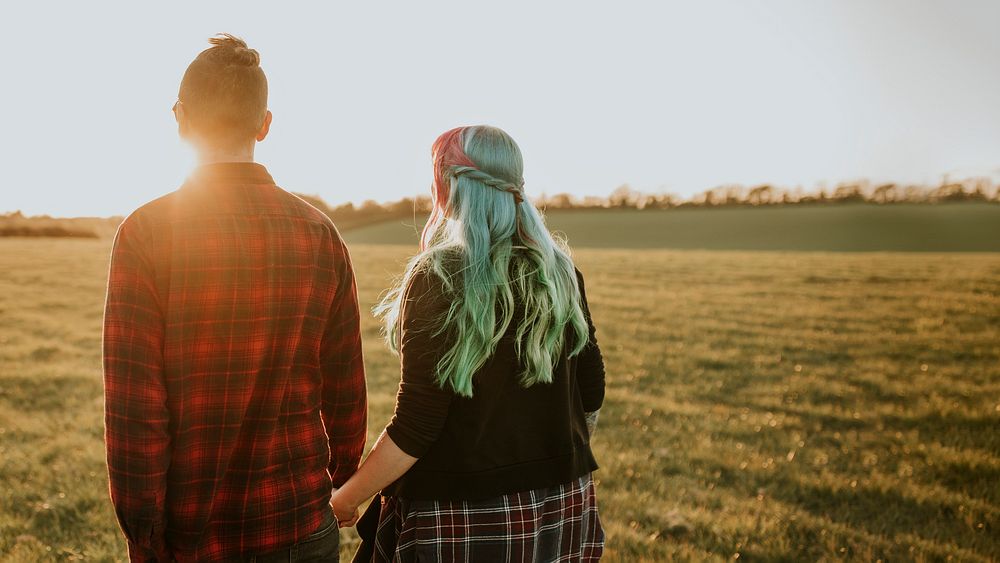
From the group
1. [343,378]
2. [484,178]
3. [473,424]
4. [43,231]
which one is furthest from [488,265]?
[43,231]

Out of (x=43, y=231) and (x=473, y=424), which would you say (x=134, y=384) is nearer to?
(x=473, y=424)

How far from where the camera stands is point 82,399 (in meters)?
8.39

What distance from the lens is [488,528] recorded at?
2.59 meters

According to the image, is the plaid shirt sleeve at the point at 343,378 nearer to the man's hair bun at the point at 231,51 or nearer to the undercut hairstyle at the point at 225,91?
the undercut hairstyle at the point at 225,91

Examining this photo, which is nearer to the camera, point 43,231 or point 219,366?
point 219,366

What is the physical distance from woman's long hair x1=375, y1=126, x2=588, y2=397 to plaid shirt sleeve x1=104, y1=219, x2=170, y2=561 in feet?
2.84

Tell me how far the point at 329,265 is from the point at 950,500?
19.1 ft

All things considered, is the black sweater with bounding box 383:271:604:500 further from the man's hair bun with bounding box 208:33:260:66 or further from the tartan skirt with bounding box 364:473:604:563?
the man's hair bun with bounding box 208:33:260:66

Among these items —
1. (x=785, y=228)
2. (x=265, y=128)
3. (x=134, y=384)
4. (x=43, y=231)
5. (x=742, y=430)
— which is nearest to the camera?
(x=134, y=384)

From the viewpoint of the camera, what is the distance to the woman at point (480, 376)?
2.48 meters

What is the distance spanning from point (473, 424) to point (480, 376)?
19 centimetres

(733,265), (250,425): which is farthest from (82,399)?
(733,265)

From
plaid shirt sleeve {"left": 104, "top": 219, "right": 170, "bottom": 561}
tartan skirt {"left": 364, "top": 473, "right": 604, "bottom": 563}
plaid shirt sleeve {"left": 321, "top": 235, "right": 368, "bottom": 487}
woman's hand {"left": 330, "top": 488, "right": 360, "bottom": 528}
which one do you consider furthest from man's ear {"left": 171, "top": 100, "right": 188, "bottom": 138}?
tartan skirt {"left": 364, "top": 473, "right": 604, "bottom": 563}

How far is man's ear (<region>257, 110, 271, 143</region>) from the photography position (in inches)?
96.8
